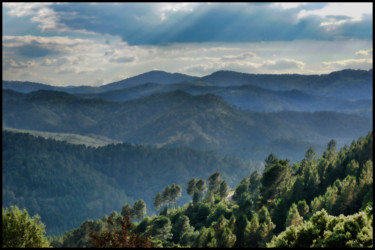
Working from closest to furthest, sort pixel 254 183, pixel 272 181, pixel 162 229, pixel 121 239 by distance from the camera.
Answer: pixel 121 239, pixel 272 181, pixel 162 229, pixel 254 183

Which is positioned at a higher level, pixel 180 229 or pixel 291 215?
pixel 291 215

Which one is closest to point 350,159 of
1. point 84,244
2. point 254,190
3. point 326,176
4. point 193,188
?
point 326,176

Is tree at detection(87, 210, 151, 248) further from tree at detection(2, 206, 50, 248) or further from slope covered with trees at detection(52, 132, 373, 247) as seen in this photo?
tree at detection(2, 206, 50, 248)

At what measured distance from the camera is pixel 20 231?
128 feet

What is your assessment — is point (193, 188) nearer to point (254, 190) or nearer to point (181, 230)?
point (254, 190)

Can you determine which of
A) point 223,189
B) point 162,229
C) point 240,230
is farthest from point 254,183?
point 240,230

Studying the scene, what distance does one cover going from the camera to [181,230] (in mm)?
94250

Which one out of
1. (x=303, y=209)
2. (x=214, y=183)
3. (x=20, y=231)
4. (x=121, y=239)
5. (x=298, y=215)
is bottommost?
(x=214, y=183)

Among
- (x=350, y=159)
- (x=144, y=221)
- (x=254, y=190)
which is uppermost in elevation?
(x=350, y=159)

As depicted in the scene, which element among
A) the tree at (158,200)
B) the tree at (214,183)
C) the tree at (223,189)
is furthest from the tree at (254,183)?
the tree at (158,200)

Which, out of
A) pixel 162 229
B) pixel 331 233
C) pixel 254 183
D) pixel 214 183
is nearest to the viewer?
pixel 331 233

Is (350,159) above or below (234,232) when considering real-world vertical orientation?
above

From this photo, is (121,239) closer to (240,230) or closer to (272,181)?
(240,230)

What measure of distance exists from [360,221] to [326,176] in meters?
69.4
